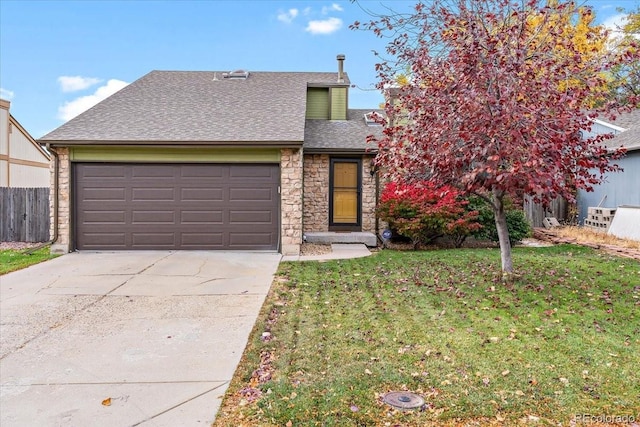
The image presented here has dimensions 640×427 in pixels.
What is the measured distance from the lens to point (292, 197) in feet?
32.4

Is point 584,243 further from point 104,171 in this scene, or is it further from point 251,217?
point 104,171

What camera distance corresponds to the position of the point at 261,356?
395cm

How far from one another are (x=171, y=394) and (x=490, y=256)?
7.34 m

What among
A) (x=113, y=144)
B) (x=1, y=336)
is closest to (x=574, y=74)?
(x=1, y=336)

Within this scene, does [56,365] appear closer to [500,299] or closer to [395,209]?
[500,299]

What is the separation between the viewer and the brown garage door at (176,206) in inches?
399

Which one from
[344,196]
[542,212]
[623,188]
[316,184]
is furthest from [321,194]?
[623,188]

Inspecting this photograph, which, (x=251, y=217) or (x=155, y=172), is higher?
(x=155, y=172)

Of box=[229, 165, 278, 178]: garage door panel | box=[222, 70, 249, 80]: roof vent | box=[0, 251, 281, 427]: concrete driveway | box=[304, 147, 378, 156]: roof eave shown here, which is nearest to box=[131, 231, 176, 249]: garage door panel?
box=[0, 251, 281, 427]: concrete driveway

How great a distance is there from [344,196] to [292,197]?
2575mm

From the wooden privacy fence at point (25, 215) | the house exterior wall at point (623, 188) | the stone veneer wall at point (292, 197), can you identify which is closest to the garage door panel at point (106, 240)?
the wooden privacy fence at point (25, 215)

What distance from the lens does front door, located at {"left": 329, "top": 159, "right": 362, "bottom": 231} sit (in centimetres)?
1204

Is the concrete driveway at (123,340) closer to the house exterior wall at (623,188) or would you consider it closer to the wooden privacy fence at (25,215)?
the wooden privacy fence at (25,215)

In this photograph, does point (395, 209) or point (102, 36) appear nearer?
point (395, 209)
